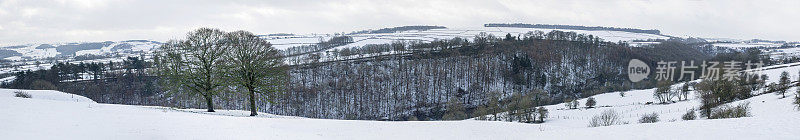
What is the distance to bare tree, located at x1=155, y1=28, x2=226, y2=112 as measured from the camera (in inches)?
1208

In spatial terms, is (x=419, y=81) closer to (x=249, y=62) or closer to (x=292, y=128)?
(x=249, y=62)

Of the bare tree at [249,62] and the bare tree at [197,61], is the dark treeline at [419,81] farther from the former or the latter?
the bare tree at [197,61]

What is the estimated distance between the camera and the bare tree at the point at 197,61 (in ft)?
101

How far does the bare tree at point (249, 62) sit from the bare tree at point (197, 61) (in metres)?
0.91

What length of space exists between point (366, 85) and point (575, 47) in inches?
3601

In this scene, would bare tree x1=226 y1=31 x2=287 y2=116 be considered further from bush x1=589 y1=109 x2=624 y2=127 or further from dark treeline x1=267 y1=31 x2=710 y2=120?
dark treeline x1=267 y1=31 x2=710 y2=120

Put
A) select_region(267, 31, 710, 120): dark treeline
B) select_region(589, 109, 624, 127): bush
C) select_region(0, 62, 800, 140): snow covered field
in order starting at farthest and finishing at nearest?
select_region(267, 31, 710, 120): dark treeline, select_region(589, 109, 624, 127): bush, select_region(0, 62, 800, 140): snow covered field

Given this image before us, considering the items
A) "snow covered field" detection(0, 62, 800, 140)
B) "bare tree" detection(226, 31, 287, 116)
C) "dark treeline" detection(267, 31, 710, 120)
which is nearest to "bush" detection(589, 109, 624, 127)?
"snow covered field" detection(0, 62, 800, 140)

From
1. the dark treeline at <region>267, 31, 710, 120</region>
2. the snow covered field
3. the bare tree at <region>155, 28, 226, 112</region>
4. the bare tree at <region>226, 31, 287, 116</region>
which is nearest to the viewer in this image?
the snow covered field

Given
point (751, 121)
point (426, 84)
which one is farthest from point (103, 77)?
point (751, 121)

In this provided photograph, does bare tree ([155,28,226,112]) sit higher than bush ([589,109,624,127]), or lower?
higher

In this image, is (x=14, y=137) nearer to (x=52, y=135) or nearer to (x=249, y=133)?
(x=52, y=135)

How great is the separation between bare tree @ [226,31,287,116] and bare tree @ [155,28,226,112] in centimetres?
91

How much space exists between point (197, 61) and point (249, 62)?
439 centimetres
